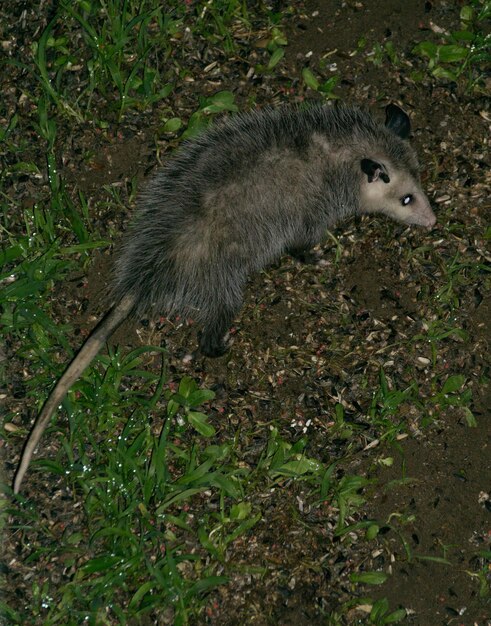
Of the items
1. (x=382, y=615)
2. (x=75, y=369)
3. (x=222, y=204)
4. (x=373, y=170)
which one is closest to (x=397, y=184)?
(x=373, y=170)

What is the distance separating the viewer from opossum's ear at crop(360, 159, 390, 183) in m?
3.45

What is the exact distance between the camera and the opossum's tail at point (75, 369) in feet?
10.5

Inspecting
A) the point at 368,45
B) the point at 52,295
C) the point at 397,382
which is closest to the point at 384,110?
the point at 368,45

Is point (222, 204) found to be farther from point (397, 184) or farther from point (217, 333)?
point (397, 184)

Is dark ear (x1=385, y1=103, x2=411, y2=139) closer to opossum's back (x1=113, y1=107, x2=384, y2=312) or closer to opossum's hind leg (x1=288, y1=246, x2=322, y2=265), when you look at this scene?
opossum's back (x1=113, y1=107, x2=384, y2=312)

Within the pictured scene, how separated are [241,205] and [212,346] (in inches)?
25.6

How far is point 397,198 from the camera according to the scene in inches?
144

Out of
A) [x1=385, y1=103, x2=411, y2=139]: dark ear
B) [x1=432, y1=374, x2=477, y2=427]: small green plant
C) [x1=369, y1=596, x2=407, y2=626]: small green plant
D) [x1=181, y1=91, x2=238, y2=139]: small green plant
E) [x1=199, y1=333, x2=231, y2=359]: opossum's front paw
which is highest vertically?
[x1=181, y1=91, x2=238, y2=139]: small green plant

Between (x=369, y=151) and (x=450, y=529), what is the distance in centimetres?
172

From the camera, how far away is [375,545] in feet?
11.1

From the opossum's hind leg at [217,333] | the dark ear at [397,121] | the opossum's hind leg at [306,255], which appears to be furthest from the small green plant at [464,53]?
the opossum's hind leg at [217,333]

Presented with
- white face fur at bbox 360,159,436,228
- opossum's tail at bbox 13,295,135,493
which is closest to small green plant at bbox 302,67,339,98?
white face fur at bbox 360,159,436,228

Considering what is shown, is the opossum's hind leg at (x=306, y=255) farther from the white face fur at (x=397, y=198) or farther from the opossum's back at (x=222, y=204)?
the white face fur at (x=397, y=198)

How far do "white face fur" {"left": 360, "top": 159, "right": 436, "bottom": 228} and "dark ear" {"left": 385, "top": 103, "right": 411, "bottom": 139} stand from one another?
0.23 meters
